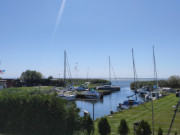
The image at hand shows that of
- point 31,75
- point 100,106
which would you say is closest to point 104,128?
point 100,106

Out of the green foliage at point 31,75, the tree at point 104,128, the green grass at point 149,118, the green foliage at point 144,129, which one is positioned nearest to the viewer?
the green foliage at point 144,129

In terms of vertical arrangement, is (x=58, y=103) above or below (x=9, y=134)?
above

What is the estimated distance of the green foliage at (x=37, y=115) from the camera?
377 inches

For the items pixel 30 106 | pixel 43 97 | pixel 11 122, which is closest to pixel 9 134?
pixel 11 122

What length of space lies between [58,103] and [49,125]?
4.31 ft

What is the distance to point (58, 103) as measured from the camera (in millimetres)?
9719

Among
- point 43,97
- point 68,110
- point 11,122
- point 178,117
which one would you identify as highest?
point 43,97

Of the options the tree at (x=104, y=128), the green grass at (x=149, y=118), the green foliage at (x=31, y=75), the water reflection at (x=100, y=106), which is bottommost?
the water reflection at (x=100, y=106)

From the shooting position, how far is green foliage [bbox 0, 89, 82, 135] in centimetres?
959

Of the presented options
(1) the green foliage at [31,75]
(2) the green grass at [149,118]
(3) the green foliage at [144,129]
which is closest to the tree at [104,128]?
(2) the green grass at [149,118]

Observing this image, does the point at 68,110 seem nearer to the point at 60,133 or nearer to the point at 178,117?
the point at 60,133

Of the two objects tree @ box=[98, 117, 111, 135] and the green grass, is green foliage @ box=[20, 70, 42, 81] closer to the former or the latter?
the green grass

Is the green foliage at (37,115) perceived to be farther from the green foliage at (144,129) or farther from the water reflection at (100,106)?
the water reflection at (100,106)

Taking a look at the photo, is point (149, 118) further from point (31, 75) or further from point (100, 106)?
point (31, 75)
